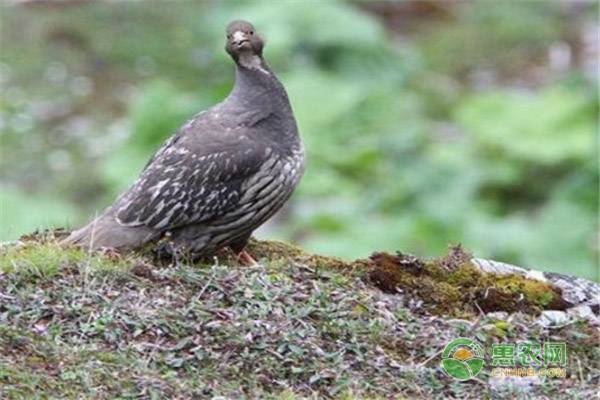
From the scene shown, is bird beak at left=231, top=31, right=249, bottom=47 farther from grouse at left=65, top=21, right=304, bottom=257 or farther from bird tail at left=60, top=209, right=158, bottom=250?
bird tail at left=60, top=209, right=158, bottom=250

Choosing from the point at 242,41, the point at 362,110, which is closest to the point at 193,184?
the point at 242,41

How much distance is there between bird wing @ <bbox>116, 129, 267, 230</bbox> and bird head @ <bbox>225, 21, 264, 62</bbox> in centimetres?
63

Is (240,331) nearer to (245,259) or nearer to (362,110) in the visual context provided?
(245,259)

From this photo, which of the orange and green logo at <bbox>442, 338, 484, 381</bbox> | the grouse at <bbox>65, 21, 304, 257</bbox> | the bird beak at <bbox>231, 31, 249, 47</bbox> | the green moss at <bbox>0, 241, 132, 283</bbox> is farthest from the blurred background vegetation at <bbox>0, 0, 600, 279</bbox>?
the orange and green logo at <bbox>442, 338, 484, 381</bbox>

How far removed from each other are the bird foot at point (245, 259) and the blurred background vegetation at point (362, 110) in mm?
4684

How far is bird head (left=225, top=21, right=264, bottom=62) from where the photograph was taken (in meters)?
10.7

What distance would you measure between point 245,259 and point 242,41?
53.9 inches

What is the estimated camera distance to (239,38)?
35.2ft

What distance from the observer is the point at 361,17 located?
22.5 meters

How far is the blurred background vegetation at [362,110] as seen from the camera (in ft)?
53.6

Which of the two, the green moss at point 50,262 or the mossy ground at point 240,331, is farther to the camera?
the green moss at point 50,262

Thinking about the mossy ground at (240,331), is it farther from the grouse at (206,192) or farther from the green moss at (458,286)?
the grouse at (206,192)

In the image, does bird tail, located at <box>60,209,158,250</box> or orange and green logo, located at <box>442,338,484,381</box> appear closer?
orange and green logo, located at <box>442,338,484,381</box>

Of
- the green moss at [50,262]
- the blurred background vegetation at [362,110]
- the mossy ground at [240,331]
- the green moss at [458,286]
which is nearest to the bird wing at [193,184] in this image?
the mossy ground at [240,331]
